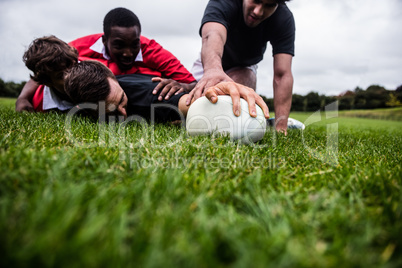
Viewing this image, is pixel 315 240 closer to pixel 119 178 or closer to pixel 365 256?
pixel 365 256

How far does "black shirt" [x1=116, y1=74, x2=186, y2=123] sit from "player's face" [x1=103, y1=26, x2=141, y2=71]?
103cm

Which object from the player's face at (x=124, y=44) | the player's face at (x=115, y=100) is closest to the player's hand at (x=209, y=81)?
the player's face at (x=115, y=100)

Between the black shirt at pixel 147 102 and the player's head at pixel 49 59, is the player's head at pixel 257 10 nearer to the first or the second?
the black shirt at pixel 147 102

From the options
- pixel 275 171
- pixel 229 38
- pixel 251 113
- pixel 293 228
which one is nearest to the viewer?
pixel 293 228

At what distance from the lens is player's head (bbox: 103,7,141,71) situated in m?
4.41

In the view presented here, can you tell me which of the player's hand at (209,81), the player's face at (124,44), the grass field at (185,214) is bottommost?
the grass field at (185,214)

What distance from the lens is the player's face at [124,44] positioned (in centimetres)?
441

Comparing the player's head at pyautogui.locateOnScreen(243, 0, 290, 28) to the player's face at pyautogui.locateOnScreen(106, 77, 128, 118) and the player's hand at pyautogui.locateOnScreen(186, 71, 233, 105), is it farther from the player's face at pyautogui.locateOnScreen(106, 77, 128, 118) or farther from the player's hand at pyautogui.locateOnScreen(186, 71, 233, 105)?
the player's face at pyautogui.locateOnScreen(106, 77, 128, 118)

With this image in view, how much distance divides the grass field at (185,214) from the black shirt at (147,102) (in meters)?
1.97

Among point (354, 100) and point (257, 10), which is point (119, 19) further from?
point (354, 100)

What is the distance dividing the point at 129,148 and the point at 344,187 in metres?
1.30

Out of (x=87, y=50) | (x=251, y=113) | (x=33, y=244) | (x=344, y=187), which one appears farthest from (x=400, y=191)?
(x=87, y=50)

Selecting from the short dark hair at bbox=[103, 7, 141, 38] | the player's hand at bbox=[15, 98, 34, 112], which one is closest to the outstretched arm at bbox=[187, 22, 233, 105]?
the short dark hair at bbox=[103, 7, 141, 38]

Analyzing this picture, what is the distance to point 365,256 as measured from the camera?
2.25ft
